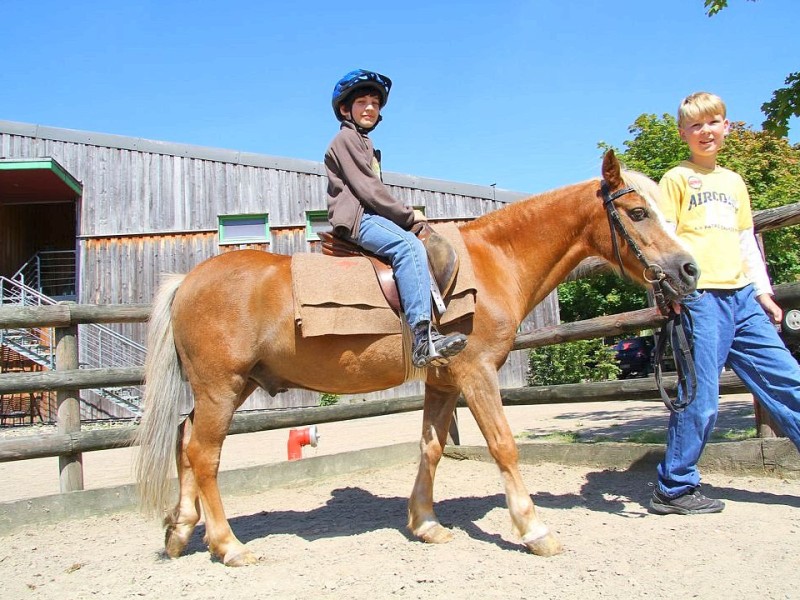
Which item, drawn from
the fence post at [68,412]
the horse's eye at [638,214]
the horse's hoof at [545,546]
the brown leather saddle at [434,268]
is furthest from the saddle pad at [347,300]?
the fence post at [68,412]

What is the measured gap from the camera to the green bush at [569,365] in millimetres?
16547

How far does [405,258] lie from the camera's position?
361 centimetres

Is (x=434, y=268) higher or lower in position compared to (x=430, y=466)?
higher

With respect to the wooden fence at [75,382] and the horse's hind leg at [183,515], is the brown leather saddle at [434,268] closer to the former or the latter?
the horse's hind leg at [183,515]

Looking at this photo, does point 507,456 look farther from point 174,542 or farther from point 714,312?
point 174,542

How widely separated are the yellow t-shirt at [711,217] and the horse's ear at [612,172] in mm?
311

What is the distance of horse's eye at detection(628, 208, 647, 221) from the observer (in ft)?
12.3

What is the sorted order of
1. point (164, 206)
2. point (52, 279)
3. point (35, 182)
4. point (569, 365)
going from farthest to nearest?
point (52, 279), point (35, 182), point (569, 365), point (164, 206)

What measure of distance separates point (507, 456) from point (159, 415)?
2.24 meters

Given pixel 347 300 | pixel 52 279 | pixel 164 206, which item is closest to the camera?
pixel 347 300

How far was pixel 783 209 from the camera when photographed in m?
4.30

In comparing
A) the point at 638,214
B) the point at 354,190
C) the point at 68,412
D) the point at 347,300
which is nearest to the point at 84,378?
the point at 68,412

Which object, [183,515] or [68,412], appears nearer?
[183,515]

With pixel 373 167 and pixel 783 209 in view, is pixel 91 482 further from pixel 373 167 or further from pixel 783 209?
pixel 783 209
